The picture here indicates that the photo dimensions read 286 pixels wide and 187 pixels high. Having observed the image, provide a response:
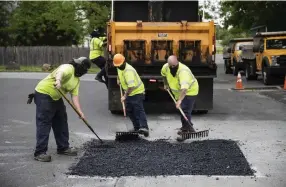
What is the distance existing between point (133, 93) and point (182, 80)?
45.5 inches

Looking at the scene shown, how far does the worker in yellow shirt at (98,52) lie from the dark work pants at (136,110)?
3108mm

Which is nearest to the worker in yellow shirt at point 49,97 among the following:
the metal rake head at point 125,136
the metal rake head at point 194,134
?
the metal rake head at point 125,136

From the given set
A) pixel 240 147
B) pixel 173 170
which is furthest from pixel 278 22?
pixel 173 170

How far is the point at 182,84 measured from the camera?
8930mm

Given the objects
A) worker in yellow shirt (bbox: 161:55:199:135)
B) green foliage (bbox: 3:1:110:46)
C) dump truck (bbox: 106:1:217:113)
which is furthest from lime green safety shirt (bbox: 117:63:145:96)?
green foliage (bbox: 3:1:110:46)

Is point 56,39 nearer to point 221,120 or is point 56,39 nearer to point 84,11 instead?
point 84,11

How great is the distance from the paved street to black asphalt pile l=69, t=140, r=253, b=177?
0.21 meters

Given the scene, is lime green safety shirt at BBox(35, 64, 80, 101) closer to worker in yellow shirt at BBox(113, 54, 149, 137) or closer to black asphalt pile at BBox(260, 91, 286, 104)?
worker in yellow shirt at BBox(113, 54, 149, 137)

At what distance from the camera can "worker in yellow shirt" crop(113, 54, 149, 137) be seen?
9.47 m

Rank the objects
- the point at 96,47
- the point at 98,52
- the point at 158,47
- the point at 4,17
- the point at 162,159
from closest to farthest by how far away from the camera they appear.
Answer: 1. the point at 162,159
2. the point at 158,47
3. the point at 96,47
4. the point at 98,52
5. the point at 4,17

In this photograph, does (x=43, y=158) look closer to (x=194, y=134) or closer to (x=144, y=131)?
(x=144, y=131)

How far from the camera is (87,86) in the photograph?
1984cm

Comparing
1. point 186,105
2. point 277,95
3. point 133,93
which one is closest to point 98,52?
point 133,93

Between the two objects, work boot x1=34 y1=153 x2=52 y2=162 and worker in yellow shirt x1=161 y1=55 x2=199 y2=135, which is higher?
worker in yellow shirt x1=161 y1=55 x2=199 y2=135
